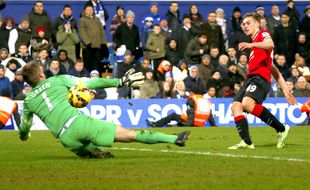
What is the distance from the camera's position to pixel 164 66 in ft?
94.4

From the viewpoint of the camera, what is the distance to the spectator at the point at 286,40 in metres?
30.3

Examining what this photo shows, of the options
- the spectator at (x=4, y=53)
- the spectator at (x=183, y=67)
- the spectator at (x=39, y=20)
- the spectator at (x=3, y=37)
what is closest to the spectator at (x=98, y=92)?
the spectator at (x=39, y=20)

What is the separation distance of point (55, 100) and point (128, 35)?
15.8 meters

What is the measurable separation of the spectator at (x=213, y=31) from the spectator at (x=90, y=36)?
3176mm

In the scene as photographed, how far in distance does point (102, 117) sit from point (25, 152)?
9.66 metres

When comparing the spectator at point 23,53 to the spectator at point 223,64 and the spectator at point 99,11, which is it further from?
the spectator at point 223,64

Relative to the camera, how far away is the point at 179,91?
27.5 meters

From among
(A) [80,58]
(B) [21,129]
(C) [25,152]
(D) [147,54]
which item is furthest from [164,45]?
(B) [21,129]

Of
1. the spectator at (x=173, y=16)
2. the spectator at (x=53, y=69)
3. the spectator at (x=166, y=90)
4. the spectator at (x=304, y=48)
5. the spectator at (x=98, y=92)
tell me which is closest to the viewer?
the spectator at (x=53, y=69)

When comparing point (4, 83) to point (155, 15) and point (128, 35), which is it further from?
point (155, 15)

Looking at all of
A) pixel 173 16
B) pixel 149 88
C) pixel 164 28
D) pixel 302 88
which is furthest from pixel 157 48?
pixel 302 88

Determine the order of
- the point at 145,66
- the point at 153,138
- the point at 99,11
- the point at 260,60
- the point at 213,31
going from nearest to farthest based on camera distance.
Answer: the point at 153,138 → the point at 260,60 → the point at 145,66 → the point at 99,11 → the point at 213,31

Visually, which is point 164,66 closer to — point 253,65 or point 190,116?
point 190,116

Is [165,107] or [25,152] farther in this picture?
[165,107]
